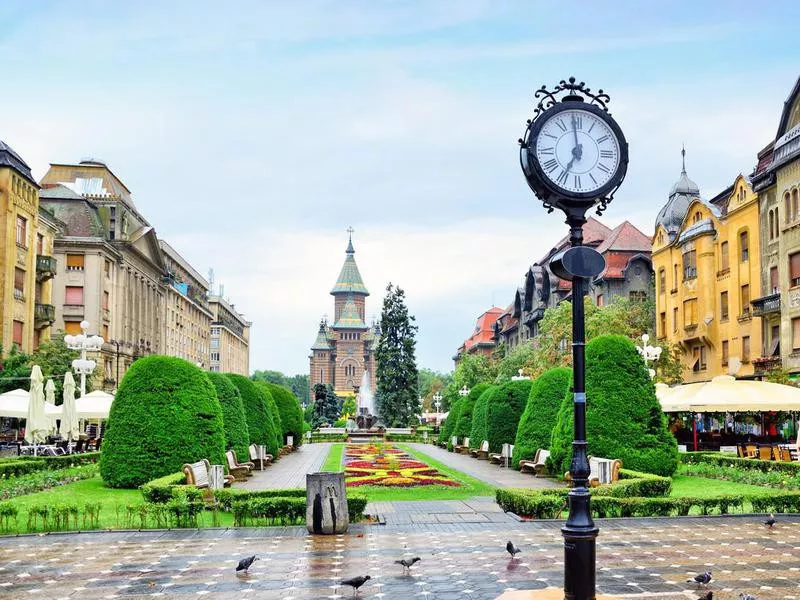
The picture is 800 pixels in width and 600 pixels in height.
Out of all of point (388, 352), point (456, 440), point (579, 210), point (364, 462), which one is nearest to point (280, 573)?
point (579, 210)

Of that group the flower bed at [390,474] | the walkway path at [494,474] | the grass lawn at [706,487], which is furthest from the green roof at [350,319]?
the grass lawn at [706,487]

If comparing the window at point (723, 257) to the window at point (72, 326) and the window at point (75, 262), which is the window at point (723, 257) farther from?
the window at point (75, 262)

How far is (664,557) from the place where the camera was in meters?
12.1

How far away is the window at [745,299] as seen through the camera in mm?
46500

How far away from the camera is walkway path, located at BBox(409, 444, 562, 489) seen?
23781mm

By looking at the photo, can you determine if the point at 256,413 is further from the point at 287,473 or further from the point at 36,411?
the point at 36,411

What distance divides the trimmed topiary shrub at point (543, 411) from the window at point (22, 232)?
105ft

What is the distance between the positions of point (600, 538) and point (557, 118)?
753 cm

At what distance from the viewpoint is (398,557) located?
40.6 ft

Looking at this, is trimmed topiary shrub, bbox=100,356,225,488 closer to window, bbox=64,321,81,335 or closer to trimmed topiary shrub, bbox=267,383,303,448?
trimmed topiary shrub, bbox=267,383,303,448

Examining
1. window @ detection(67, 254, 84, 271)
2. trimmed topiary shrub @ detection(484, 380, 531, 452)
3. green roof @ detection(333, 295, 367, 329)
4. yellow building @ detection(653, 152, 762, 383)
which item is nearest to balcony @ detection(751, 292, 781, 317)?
yellow building @ detection(653, 152, 762, 383)

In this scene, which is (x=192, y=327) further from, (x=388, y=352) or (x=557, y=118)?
(x=557, y=118)

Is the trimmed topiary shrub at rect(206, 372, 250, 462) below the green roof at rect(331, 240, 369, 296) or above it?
below

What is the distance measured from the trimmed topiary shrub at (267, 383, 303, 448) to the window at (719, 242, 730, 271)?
23.5 m
